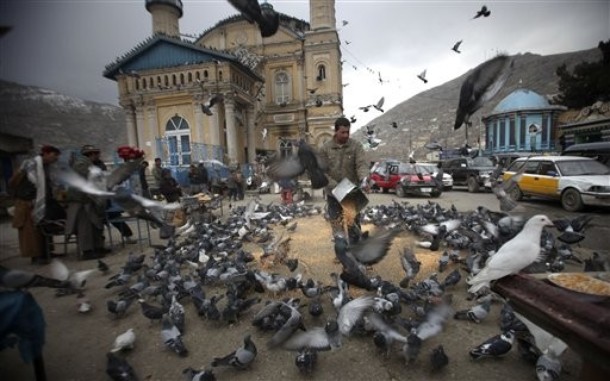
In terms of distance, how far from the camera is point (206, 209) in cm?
884

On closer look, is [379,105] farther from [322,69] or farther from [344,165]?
[322,69]

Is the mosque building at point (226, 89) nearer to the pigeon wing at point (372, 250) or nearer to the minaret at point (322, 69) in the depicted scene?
the minaret at point (322, 69)

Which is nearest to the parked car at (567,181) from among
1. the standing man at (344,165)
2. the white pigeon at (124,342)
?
the standing man at (344,165)

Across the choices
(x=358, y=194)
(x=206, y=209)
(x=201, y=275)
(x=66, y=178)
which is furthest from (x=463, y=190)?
(x=66, y=178)

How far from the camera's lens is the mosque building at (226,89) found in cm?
1871

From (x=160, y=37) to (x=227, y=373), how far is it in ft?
70.4

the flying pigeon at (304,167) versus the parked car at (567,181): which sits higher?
the flying pigeon at (304,167)

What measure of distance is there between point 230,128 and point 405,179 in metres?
10.9

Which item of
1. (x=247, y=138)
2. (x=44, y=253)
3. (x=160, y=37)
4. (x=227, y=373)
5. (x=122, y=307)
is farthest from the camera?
(x=247, y=138)

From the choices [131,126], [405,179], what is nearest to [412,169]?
[405,179]

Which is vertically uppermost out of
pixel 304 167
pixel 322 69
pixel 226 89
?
pixel 322 69

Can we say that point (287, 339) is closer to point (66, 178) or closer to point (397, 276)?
point (397, 276)

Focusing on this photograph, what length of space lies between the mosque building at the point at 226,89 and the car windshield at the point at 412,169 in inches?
264

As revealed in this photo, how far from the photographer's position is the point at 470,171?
1576 cm
